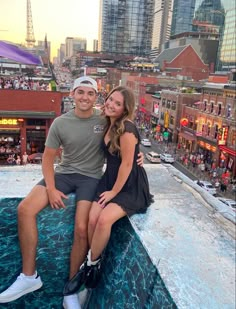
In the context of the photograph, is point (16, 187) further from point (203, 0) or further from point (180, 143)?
point (203, 0)

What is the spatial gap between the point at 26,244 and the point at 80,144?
3.98 feet

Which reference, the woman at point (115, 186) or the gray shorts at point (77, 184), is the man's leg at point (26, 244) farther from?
the woman at point (115, 186)

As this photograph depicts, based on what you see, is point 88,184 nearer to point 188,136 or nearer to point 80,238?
point 80,238

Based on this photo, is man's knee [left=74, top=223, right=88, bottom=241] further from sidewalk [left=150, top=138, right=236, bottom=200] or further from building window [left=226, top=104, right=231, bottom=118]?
building window [left=226, top=104, right=231, bottom=118]

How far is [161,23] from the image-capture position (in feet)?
543

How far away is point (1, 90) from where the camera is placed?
22641 millimetres


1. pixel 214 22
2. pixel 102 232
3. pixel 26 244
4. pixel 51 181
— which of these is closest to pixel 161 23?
pixel 214 22

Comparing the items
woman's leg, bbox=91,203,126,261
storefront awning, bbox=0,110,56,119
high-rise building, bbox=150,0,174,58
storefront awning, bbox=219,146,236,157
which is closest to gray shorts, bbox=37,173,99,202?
woman's leg, bbox=91,203,126,261

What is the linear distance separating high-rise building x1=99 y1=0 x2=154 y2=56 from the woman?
15710 cm

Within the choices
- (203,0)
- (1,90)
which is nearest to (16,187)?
(1,90)

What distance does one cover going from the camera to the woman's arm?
11.1 ft

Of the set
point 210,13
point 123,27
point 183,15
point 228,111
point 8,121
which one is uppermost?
point 183,15

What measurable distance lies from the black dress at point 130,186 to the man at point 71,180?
193 mm

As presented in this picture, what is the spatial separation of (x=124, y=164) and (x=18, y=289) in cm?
167
